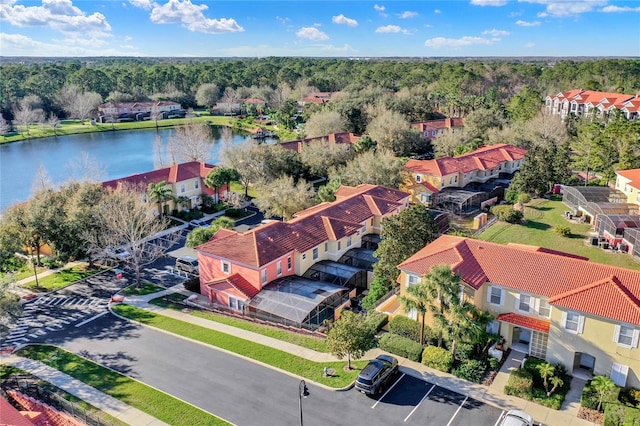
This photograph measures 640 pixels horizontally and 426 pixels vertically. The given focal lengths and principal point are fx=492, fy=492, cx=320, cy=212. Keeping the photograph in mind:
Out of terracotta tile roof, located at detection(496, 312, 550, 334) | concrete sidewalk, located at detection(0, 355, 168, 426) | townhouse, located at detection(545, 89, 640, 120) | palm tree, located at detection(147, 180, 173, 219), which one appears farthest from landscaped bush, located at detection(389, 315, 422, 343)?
townhouse, located at detection(545, 89, 640, 120)

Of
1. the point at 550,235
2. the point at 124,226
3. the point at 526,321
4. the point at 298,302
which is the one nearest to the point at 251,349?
the point at 298,302

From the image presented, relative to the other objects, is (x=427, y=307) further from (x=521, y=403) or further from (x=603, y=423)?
(x=603, y=423)

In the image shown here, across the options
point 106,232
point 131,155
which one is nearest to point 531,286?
point 106,232

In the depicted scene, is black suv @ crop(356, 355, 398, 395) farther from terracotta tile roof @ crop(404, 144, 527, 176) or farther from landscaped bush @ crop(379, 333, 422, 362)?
terracotta tile roof @ crop(404, 144, 527, 176)

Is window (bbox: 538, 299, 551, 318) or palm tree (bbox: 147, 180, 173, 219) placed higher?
palm tree (bbox: 147, 180, 173, 219)

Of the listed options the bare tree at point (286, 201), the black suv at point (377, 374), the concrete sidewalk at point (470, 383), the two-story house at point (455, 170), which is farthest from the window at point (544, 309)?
the two-story house at point (455, 170)

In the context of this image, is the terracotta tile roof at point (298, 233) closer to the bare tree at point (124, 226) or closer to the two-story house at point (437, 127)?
the bare tree at point (124, 226)
